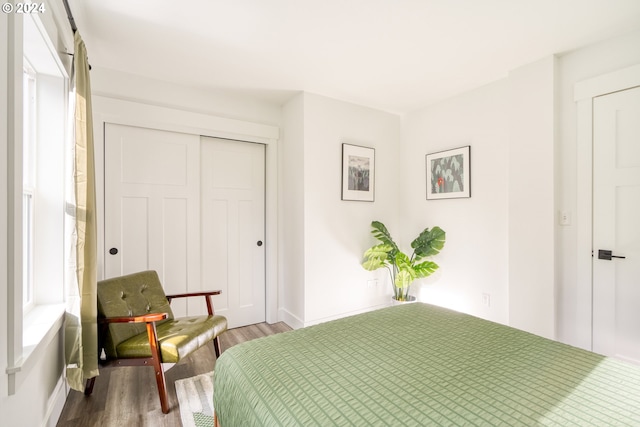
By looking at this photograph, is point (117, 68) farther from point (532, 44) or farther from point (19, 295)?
point (532, 44)

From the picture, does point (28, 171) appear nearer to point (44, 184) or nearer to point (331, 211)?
point (44, 184)

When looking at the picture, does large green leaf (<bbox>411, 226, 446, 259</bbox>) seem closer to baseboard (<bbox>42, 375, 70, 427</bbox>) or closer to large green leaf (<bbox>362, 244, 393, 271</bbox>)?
large green leaf (<bbox>362, 244, 393, 271</bbox>)

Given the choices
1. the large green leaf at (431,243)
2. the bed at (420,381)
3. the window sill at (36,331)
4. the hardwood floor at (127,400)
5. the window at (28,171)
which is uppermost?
the window at (28,171)

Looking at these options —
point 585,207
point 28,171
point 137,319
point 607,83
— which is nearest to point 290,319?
point 137,319

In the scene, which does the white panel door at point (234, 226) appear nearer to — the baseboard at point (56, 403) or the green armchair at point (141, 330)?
the green armchair at point (141, 330)

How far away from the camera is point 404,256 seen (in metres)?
3.24

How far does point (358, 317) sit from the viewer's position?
1.82 m

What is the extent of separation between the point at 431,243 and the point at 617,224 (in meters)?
1.46

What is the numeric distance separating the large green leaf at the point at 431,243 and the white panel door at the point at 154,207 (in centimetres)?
235

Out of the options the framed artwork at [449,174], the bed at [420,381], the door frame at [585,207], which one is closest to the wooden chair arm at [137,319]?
the bed at [420,381]

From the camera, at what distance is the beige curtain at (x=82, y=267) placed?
1.72 metres

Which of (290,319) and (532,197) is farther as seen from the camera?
(290,319)

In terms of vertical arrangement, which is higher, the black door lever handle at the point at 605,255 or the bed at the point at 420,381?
the black door lever handle at the point at 605,255

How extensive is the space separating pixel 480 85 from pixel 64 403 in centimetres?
418
